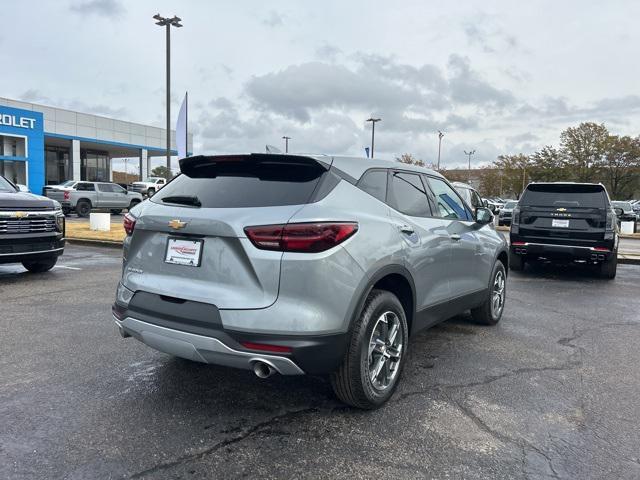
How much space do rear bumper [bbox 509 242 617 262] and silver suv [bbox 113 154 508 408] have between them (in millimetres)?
5890

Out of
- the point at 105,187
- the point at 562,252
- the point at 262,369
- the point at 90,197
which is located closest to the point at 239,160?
the point at 262,369

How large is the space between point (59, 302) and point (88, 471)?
4.37m

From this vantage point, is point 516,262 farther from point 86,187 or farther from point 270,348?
point 86,187

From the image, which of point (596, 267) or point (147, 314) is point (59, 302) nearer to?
point (147, 314)

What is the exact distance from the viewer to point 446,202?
4.75 m

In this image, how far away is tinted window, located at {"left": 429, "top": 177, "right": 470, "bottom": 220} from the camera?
457cm

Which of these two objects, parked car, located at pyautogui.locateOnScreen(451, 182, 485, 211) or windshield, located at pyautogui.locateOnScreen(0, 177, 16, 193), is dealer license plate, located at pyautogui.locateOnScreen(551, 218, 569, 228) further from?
windshield, located at pyautogui.locateOnScreen(0, 177, 16, 193)

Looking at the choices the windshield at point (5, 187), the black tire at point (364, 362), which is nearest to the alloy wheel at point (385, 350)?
the black tire at point (364, 362)

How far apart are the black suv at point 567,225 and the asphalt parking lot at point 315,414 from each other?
12.1 feet

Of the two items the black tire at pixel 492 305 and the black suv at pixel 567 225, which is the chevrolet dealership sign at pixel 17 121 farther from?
the black tire at pixel 492 305

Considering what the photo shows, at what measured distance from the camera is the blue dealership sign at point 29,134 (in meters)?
30.3

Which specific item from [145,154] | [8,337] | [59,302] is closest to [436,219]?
[8,337]

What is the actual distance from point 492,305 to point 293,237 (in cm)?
351

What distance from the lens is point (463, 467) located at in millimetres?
2754
